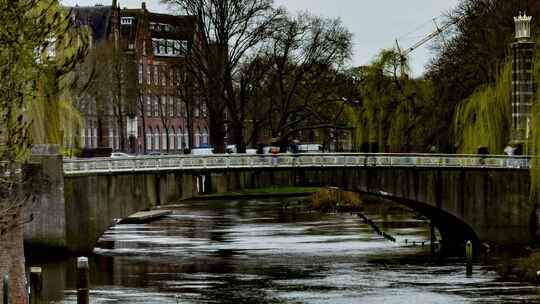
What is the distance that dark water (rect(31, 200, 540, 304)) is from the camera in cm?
5212

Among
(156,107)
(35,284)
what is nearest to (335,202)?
(156,107)

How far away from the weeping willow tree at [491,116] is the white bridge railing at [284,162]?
11.0 ft

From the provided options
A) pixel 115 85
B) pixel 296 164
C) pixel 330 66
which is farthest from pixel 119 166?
pixel 115 85

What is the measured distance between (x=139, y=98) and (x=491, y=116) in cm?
6372

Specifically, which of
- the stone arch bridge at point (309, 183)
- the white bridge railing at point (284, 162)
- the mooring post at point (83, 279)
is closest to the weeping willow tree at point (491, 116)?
the white bridge railing at point (284, 162)

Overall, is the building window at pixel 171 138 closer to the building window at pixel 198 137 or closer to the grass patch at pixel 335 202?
the building window at pixel 198 137

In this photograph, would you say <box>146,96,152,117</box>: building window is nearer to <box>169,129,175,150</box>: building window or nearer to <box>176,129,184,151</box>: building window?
<box>169,129,175,150</box>: building window

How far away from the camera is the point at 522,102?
71125 millimetres

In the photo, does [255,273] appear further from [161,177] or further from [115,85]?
[115,85]

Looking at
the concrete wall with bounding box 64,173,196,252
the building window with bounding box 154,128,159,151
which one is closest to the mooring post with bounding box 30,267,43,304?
the concrete wall with bounding box 64,173,196,252

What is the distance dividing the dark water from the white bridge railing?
12.4 feet

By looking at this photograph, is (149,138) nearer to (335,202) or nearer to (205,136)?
(205,136)

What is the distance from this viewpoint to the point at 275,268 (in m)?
62.0

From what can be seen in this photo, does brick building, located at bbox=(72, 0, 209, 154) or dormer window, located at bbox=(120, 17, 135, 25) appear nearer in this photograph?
brick building, located at bbox=(72, 0, 209, 154)
